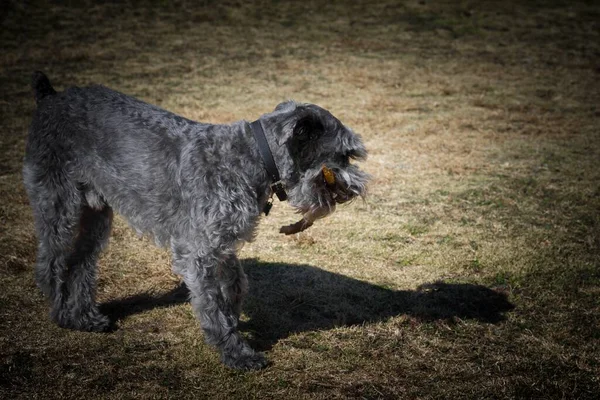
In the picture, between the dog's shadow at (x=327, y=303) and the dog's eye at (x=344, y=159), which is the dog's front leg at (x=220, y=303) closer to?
the dog's shadow at (x=327, y=303)

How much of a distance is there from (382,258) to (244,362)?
7.55 feet

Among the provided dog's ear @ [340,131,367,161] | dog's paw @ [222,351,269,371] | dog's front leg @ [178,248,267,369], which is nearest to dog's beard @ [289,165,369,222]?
dog's ear @ [340,131,367,161]

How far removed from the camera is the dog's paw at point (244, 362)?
3932 millimetres

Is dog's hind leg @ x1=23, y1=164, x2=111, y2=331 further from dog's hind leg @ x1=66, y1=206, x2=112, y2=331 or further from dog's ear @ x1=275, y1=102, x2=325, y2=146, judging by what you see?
dog's ear @ x1=275, y1=102, x2=325, y2=146

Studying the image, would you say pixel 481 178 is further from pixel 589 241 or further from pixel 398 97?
pixel 398 97

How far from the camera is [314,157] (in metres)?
3.80

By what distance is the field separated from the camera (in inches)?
156

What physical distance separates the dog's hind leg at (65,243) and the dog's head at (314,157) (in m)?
1.80

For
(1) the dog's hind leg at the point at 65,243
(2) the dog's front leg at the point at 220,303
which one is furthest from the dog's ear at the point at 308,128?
(1) the dog's hind leg at the point at 65,243

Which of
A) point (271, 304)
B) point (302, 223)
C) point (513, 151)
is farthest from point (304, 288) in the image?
point (513, 151)

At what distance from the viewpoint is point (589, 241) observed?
19.7 feet

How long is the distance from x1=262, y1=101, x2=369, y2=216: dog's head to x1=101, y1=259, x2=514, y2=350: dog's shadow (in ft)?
4.37

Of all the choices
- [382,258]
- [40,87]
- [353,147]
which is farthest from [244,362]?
[40,87]

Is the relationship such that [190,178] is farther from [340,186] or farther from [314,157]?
[340,186]
